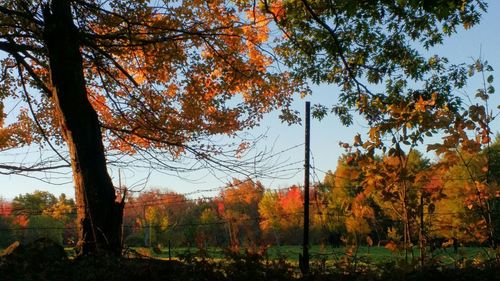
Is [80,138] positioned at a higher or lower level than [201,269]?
higher

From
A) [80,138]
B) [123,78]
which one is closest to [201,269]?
[80,138]

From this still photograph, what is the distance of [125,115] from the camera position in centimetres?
1030

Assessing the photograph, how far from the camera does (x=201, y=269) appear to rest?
436 centimetres

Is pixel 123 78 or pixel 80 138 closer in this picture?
pixel 80 138

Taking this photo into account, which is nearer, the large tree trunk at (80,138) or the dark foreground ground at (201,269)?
the dark foreground ground at (201,269)

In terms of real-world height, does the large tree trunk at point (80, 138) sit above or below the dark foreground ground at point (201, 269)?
above

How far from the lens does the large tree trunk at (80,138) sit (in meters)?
6.42

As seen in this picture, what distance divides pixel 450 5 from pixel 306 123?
2912 mm

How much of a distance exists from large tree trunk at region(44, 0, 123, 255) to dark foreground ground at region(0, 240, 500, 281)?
0.79 meters

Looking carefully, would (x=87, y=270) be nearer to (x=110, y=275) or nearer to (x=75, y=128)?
(x=110, y=275)

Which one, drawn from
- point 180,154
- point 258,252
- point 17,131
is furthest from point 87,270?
point 17,131

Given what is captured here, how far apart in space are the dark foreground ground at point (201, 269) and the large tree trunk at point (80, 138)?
2.60 feet

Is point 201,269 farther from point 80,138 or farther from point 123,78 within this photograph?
point 123,78

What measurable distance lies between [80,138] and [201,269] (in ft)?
10.8
